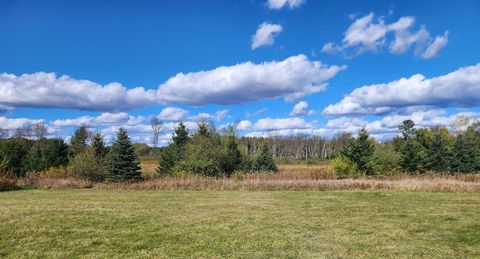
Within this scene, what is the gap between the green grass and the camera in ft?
25.3

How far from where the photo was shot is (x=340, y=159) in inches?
1185

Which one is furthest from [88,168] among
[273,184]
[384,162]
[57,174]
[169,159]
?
[384,162]

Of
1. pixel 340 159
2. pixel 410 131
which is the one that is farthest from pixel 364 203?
pixel 410 131

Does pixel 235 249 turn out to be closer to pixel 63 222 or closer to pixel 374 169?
pixel 63 222

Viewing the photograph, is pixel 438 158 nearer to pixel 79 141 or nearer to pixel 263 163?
pixel 263 163

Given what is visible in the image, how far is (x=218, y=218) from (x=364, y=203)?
21.5 ft

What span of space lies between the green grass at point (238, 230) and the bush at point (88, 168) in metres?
12.2

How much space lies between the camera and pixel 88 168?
27.2 meters

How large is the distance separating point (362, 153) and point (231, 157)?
11.3 m

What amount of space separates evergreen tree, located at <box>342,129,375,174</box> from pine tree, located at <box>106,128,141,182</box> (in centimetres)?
1618

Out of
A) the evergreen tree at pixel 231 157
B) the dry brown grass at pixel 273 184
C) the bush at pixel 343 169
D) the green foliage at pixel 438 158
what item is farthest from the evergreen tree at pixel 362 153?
the evergreen tree at pixel 231 157

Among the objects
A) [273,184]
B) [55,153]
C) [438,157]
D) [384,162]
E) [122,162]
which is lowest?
[273,184]

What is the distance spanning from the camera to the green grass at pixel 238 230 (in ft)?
25.3

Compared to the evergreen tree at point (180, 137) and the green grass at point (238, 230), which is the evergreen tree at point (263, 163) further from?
the green grass at point (238, 230)
